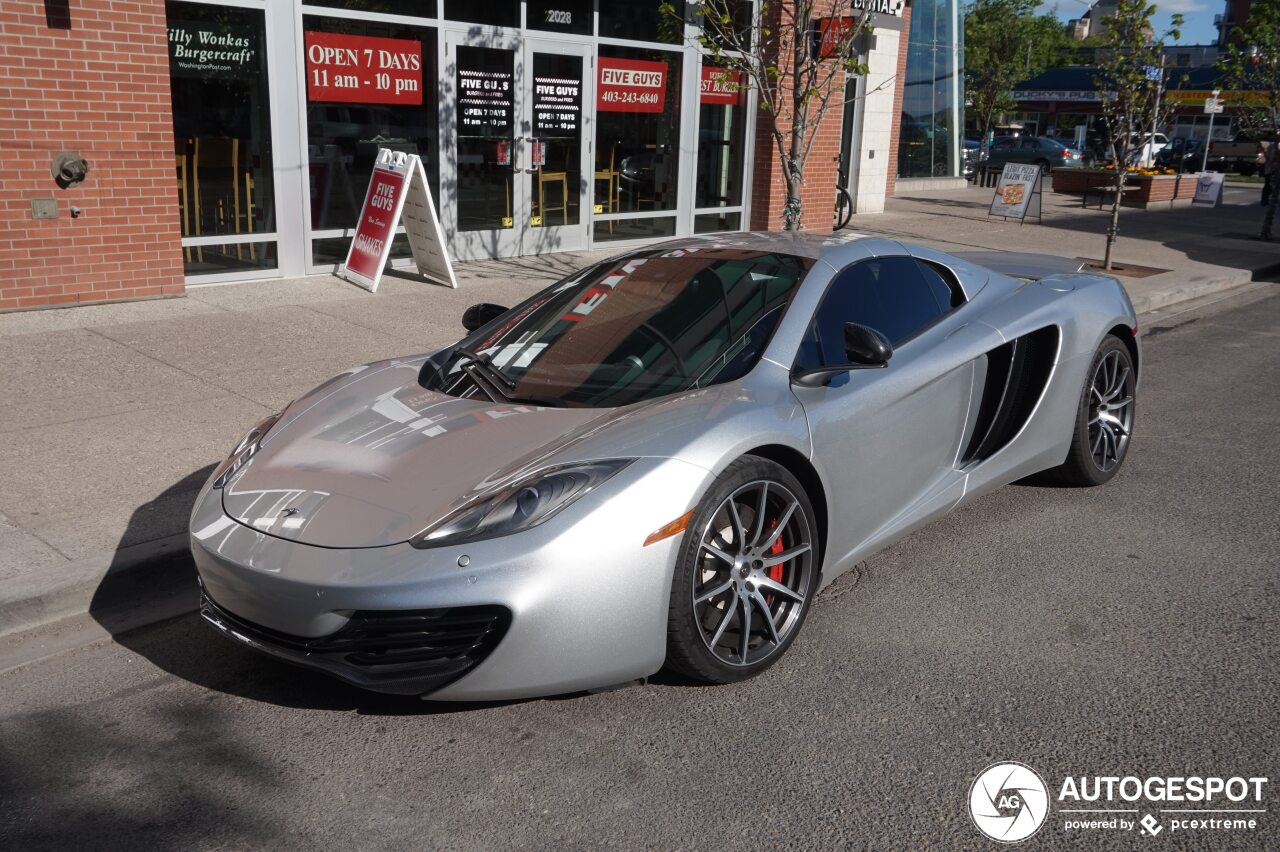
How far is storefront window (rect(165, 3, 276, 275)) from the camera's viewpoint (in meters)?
9.85

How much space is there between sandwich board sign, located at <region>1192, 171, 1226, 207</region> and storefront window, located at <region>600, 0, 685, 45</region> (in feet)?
52.0

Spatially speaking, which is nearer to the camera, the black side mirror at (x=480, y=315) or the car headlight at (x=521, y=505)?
the car headlight at (x=521, y=505)

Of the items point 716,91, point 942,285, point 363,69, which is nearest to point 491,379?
point 942,285

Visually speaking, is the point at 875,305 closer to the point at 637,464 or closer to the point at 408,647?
the point at 637,464

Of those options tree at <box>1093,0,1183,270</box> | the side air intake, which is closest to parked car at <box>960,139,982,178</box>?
tree at <box>1093,0,1183,270</box>

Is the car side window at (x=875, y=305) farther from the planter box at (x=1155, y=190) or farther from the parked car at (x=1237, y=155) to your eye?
the parked car at (x=1237, y=155)

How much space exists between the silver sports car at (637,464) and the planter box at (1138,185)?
21.7 meters

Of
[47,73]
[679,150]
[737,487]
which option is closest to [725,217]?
[679,150]

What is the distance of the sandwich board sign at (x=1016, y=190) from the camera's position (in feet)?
62.9

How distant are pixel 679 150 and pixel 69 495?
10.9 metres

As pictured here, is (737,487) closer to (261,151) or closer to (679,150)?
(261,151)

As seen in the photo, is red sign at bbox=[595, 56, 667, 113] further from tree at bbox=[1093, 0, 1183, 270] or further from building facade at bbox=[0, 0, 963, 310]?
tree at bbox=[1093, 0, 1183, 270]

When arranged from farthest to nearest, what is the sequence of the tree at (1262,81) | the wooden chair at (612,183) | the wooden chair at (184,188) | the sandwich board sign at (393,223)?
the tree at (1262,81) < the wooden chair at (612,183) < the sandwich board sign at (393,223) < the wooden chair at (184,188)

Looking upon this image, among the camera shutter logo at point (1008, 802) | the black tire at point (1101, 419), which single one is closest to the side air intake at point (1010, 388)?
the black tire at point (1101, 419)
